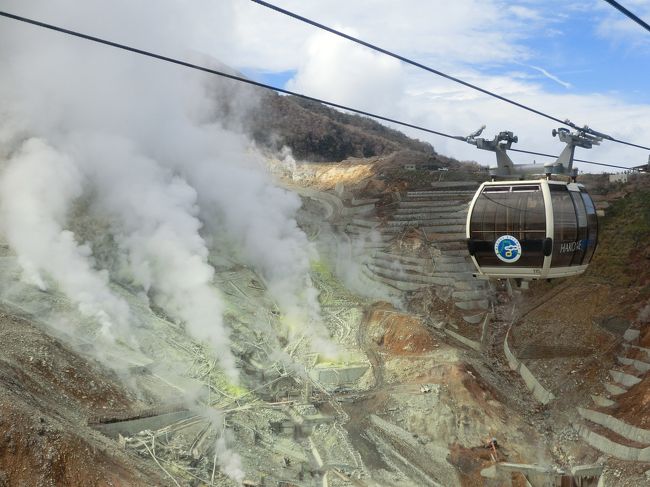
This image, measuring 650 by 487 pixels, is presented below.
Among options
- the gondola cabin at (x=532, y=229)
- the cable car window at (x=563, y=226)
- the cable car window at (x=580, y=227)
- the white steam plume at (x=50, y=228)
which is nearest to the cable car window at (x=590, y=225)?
the gondola cabin at (x=532, y=229)

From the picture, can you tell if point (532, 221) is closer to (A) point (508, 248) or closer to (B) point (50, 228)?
(A) point (508, 248)

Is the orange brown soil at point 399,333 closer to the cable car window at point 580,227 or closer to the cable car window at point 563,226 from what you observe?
the cable car window at point 580,227

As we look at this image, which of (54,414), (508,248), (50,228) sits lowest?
(54,414)

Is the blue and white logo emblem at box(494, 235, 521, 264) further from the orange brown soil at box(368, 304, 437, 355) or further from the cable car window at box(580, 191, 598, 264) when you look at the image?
the orange brown soil at box(368, 304, 437, 355)

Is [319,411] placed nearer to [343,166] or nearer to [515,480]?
[515,480]

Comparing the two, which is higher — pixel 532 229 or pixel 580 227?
pixel 580 227

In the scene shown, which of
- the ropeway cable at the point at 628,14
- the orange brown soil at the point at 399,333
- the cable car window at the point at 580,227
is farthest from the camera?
the orange brown soil at the point at 399,333

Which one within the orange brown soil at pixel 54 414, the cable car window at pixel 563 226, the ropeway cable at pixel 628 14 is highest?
the ropeway cable at pixel 628 14

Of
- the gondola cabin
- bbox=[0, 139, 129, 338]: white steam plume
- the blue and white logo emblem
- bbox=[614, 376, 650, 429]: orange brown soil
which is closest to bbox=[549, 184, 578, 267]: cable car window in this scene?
the gondola cabin

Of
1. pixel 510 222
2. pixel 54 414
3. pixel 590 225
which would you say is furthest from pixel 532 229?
pixel 54 414
